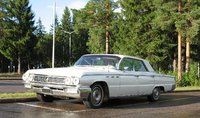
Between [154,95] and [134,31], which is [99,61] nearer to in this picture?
[154,95]

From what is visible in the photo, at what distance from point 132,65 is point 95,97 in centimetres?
263

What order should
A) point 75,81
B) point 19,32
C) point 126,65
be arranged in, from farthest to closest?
point 19,32 < point 126,65 < point 75,81

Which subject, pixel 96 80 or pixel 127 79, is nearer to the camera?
pixel 96 80

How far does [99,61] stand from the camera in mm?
14109

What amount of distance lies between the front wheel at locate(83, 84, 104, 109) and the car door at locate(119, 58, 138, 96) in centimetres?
96

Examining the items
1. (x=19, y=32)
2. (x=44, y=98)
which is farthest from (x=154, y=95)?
(x=19, y=32)

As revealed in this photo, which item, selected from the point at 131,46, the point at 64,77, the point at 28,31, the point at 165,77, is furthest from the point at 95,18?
the point at 64,77

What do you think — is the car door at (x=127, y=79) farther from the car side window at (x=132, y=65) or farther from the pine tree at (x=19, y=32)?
the pine tree at (x=19, y=32)

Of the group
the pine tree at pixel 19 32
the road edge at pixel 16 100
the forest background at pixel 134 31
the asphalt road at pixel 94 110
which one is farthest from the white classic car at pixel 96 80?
the pine tree at pixel 19 32

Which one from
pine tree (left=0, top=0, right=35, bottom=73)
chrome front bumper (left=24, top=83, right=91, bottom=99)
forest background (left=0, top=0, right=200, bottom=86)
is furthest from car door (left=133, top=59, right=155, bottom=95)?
pine tree (left=0, top=0, right=35, bottom=73)

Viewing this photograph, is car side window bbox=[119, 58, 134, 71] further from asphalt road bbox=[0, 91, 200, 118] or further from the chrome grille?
the chrome grille

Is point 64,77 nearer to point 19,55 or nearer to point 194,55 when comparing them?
point 194,55

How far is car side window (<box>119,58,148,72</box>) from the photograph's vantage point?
1403 centimetres

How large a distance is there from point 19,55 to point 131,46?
21431 mm
